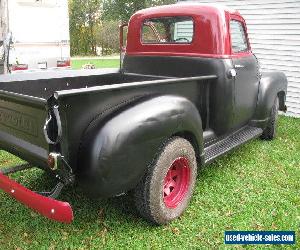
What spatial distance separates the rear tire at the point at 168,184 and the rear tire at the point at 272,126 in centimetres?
262

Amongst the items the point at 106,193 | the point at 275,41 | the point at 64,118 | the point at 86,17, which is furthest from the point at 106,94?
the point at 86,17

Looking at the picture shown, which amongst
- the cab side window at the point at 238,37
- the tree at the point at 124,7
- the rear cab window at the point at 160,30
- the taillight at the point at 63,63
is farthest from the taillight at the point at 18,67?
the tree at the point at 124,7

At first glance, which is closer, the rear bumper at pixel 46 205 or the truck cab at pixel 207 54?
the rear bumper at pixel 46 205

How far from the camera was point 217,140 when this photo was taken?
4414mm

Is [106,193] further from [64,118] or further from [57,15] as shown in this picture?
[57,15]

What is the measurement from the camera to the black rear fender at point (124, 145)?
2.71 metres

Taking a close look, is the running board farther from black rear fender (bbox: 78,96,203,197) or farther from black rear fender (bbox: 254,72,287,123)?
black rear fender (bbox: 78,96,203,197)

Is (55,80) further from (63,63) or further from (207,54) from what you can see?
(63,63)

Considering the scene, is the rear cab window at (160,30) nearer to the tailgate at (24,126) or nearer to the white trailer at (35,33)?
the tailgate at (24,126)

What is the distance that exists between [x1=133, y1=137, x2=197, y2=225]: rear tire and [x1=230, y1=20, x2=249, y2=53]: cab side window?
1727mm

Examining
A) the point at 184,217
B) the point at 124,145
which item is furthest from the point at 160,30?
the point at 124,145

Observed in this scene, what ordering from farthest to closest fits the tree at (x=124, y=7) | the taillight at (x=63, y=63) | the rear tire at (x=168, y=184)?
1. the tree at (x=124, y=7)
2. the taillight at (x=63, y=63)
3. the rear tire at (x=168, y=184)

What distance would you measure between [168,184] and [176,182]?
14 cm

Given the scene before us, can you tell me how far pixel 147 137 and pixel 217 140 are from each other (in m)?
1.65
